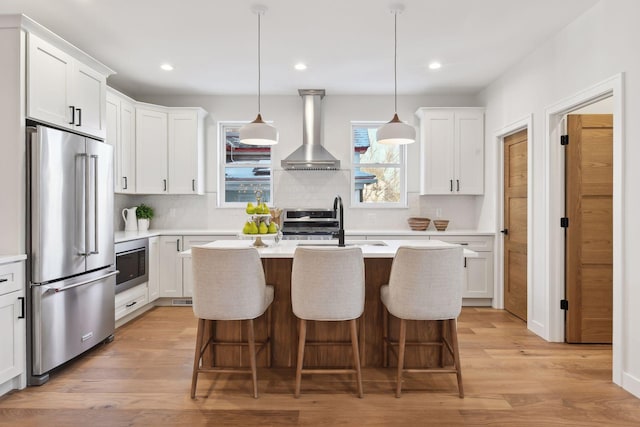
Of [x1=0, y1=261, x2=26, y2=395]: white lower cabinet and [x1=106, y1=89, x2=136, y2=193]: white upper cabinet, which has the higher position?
[x1=106, y1=89, x2=136, y2=193]: white upper cabinet

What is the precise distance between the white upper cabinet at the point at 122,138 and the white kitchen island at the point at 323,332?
8.32ft

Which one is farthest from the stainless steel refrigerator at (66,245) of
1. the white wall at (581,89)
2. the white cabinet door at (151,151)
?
the white wall at (581,89)

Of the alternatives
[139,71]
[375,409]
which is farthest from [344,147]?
[375,409]

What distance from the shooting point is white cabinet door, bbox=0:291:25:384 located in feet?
8.18

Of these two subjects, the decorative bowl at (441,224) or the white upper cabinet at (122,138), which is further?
the decorative bowl at (441,224)

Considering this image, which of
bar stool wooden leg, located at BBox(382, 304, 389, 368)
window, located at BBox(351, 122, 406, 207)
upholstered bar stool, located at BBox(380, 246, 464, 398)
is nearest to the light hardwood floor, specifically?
bar stool wooden leg, located at BBox(382, 304, 389, 368)

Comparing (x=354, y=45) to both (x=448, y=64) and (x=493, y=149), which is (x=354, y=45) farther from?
(x=493, y=149)

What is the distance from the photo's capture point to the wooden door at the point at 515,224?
430cm

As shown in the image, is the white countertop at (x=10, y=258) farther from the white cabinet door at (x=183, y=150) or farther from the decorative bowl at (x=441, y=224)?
the decorative bowl at (x=441, y=224)

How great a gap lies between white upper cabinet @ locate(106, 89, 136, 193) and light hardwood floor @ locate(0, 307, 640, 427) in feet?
6.86

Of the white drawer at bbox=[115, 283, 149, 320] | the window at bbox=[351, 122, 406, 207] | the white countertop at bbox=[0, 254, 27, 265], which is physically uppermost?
the window at bbox=[351, 122, 406, 207]

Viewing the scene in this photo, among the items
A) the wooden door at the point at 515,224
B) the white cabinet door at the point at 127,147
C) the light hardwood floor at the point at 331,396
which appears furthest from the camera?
the white cabinet door at the point at 127,147

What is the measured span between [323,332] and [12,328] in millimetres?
2024

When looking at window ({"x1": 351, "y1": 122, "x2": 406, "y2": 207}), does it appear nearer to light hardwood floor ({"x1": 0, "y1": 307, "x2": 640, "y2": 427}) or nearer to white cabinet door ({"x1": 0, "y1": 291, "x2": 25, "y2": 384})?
light hardwood floor ({"x1": 0, "y1": 307, "x2": 640, "y2": 427})
